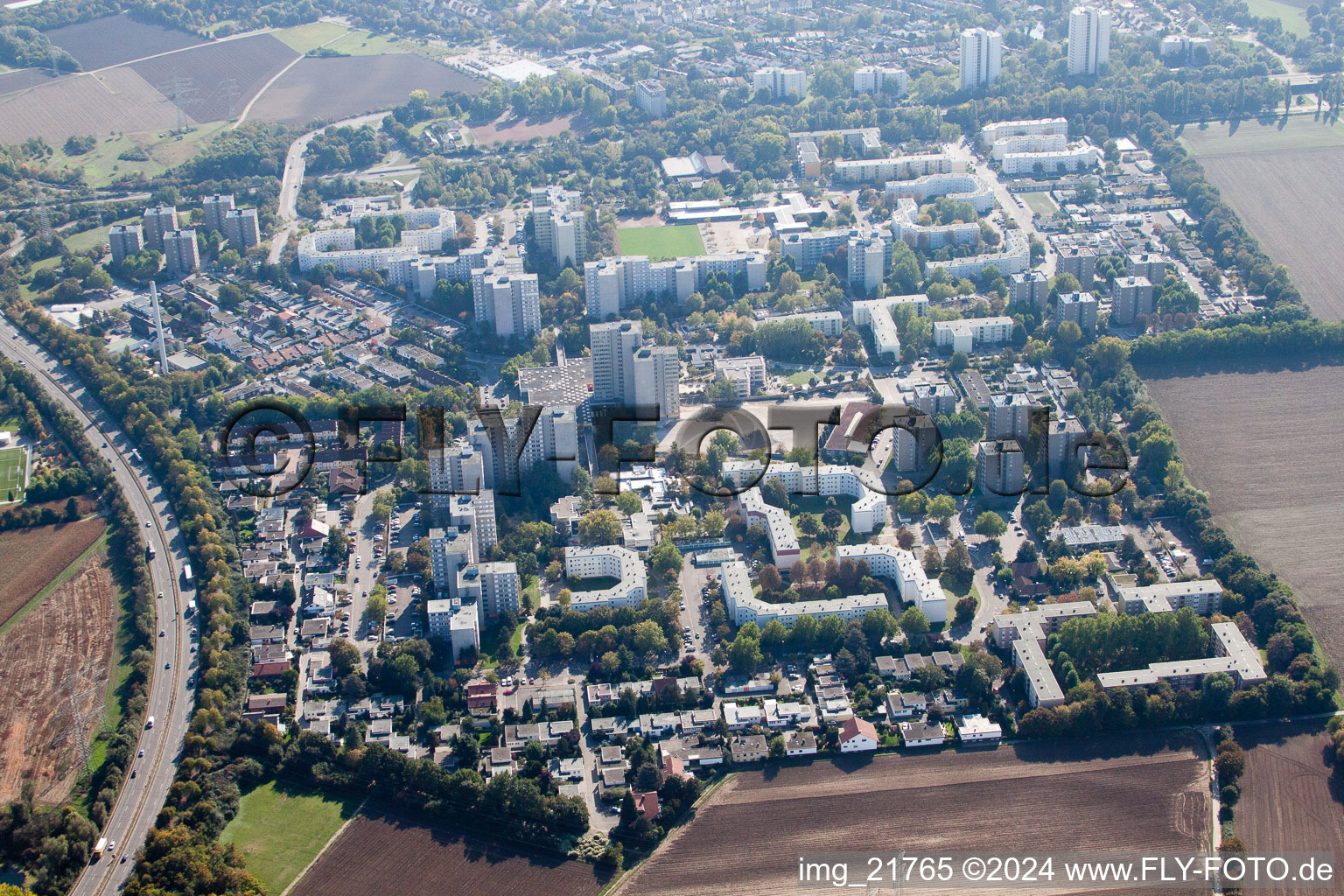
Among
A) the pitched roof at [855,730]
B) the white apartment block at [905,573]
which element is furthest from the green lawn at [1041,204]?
the pitched roof at [855,730]

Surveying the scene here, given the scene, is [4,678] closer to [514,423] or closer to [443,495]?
[443,495]

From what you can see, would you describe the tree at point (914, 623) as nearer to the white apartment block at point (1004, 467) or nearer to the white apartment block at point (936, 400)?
the white apartment block at point (1004, 467)

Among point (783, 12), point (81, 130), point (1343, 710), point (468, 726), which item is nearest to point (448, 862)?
point (468, 726)

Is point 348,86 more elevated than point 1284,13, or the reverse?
point 1284,13

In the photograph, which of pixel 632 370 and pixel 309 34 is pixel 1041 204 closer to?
pixel 632 370

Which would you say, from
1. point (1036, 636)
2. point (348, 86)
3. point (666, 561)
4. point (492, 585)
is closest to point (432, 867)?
point (492, 585)

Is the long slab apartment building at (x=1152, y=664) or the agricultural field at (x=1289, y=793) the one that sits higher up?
the long slab apartment building at (x=1152, y=664)
